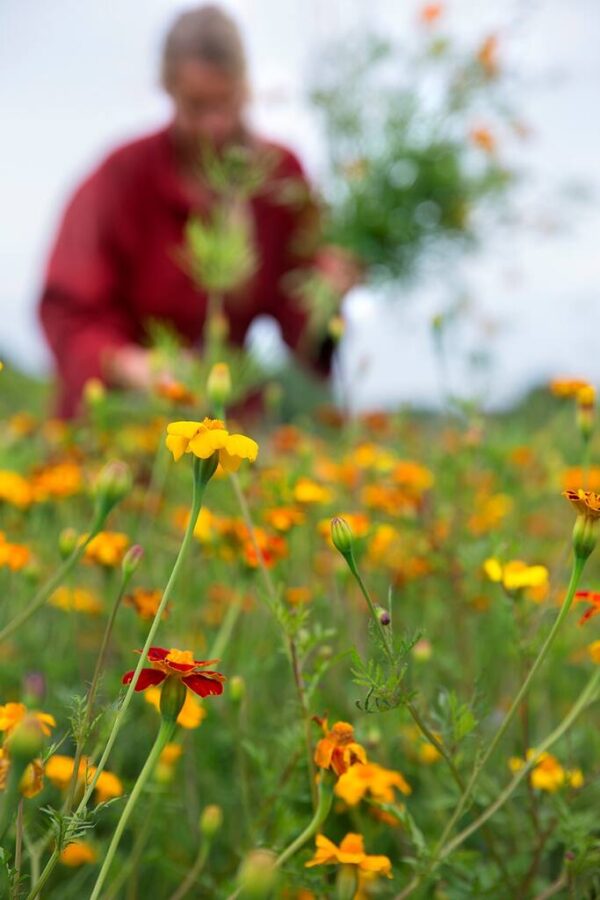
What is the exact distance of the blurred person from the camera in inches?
86.8

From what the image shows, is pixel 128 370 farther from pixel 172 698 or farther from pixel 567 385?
pixel 172 698

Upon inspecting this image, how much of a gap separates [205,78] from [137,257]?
19.2 inches

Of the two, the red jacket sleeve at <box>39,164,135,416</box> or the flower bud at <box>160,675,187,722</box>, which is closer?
the flower bud at <box>160,675,187,722</box>

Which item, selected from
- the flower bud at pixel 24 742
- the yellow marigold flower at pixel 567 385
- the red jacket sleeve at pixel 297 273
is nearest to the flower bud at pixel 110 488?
the flower bud at pixel 24 742

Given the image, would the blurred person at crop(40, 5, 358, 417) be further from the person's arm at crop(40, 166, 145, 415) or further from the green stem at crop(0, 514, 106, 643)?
the green stem at crop(0, 514, 106, 643)

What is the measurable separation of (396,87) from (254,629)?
145 cm

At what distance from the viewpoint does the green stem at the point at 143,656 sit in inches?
12.7

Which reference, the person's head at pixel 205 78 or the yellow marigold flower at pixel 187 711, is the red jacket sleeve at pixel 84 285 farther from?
the yellow marigold flower at pixel 187 711

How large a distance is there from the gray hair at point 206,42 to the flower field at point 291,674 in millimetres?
1371

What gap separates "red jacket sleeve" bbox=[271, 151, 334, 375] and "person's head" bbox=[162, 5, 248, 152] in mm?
211

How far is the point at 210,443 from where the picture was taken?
37 cm

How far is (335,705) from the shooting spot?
2.34 feet

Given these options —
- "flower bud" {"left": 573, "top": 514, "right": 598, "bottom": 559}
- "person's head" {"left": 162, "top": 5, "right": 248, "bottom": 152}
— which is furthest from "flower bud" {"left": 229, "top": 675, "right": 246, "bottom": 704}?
"person's head" {"left": 162, "top": 5, "right": 248, "bottom": 152}

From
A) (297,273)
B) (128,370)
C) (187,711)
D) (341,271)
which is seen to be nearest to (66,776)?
(187,711)
